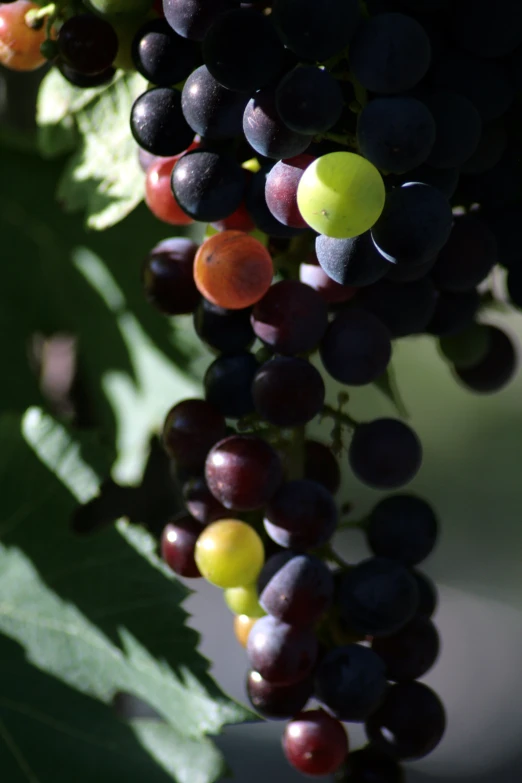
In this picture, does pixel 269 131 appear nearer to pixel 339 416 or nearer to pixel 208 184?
pixel 208 184

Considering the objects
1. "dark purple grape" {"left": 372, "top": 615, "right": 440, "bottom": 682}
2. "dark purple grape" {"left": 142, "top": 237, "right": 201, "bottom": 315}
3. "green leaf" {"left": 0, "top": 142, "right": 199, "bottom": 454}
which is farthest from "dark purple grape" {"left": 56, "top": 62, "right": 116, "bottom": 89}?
"dark purple grape" {"left": 372, "top": 615, "right": 440, "bottom": 682}

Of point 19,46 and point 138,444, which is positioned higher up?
point 19,46

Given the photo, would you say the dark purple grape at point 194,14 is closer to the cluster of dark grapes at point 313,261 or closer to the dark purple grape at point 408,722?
the cluster of dark grapes at point 313,261

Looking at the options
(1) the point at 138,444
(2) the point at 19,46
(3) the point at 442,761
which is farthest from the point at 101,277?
(3) the point at 442,761

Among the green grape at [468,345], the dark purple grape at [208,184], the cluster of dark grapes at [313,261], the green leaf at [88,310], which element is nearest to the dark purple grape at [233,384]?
the cluster of dark grapes at [313,261]

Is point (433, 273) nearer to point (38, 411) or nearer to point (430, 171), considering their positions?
point (430, 171)

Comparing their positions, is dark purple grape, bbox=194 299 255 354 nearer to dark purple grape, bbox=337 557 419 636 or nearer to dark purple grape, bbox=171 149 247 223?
dark purple grape, bbox=171 149 247 223

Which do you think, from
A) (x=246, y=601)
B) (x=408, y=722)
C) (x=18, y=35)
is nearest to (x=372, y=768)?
(x=408, y=722)

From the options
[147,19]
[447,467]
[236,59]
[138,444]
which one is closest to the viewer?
[236,59]
